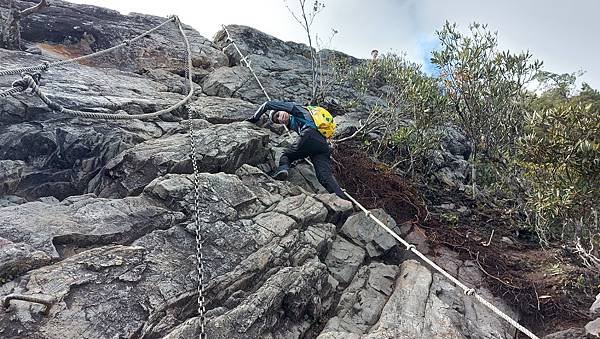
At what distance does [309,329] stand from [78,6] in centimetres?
1557

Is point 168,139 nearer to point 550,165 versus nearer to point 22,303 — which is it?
point 22,303

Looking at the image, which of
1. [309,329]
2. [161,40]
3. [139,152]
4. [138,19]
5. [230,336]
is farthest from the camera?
[138,19]

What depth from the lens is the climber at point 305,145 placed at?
948 centimetres

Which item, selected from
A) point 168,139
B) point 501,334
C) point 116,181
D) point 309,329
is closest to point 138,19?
point 168,139

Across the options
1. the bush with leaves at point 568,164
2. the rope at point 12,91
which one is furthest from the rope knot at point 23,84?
the bush with leaves at point 568,164

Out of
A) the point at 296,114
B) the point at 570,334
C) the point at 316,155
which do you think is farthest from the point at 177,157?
the point at 570,334

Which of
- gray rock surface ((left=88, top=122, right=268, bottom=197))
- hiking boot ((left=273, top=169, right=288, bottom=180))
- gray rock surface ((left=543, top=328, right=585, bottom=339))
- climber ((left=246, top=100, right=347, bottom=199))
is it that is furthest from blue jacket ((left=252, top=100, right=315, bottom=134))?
gray rock surface ((left=543, top=328, right=585, bottom=339))

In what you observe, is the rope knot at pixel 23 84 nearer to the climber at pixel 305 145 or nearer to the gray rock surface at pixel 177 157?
the gray rock surface at pixel 177 157

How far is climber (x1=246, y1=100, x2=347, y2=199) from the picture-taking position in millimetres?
9477

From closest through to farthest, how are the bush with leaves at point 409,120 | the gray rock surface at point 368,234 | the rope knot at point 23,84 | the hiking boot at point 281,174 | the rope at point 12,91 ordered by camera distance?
the rope at point 12,91
the rope knot at point 23,84
the gray rock surface at point 368,234
the hiking boot at point 281,174
the bush with leaves at point 409,120

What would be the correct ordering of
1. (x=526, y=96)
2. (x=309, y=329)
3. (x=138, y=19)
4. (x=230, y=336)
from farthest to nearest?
(x=138, y=19) → (x=526, y=96) → (x=309, y=329) → (x=230, y=336)

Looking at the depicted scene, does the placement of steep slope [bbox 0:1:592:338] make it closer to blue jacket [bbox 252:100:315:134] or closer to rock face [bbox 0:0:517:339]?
rock face [bbox 0:0:517:339]

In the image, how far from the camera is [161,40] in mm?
15820

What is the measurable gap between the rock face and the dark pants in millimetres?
450
